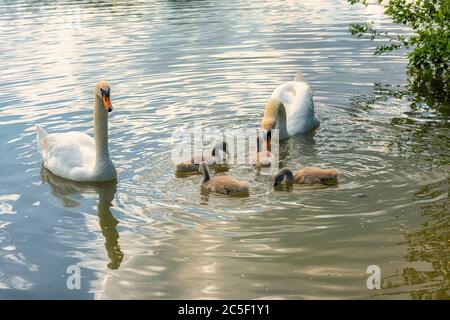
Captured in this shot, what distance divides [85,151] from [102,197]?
3.94ft

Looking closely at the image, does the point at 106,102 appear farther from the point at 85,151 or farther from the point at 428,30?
the point at 428,30

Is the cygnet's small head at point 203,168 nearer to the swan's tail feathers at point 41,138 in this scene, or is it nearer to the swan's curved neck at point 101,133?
the swan's curved neck at point 101,133

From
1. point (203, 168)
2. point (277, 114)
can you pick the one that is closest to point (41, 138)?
point (203, 168)

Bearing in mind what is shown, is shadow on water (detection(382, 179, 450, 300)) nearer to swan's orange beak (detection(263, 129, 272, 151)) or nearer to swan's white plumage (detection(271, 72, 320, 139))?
swan's orange beak (detection(263, 129, 272, 151))

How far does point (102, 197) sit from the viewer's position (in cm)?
916

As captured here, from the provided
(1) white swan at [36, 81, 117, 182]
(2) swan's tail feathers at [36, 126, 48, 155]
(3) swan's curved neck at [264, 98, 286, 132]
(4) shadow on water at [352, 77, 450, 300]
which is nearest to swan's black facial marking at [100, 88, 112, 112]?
(1) white swan at [36, 81, 117, 182]

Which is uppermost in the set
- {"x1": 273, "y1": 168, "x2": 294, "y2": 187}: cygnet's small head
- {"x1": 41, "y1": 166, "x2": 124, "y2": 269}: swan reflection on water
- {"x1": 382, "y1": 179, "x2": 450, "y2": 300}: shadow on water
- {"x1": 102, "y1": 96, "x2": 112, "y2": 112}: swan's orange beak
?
{"x1": 102, "y1": 96, "x2": 112, "y2": 112}: swan's orange beak

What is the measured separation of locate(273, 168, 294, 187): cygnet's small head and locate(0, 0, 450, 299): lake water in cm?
16

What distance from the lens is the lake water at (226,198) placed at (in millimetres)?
6703

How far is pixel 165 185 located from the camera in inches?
363

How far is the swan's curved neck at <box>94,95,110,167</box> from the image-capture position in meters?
9.55

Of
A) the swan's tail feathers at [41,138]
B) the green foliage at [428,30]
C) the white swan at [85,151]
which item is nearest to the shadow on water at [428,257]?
the white swan at [85,151]

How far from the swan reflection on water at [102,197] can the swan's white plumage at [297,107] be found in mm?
3433
